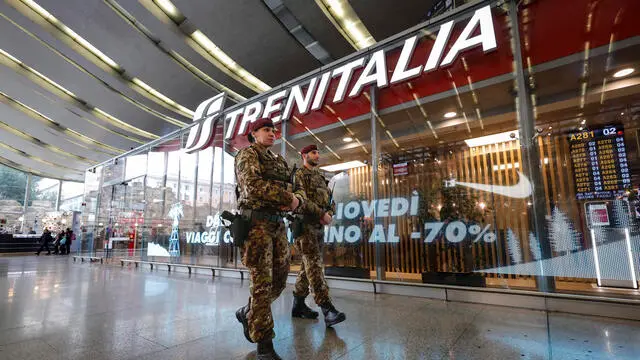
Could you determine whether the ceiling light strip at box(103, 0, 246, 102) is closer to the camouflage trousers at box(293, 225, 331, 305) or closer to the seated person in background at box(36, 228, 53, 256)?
the camouflage trousers at box(293, 225, 331, 305)

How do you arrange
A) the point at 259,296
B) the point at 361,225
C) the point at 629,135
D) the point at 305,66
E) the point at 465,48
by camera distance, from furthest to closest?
the point at 305,66, the point at 361,225, the point at 465,48, the point at 629,135, the point at 259,296

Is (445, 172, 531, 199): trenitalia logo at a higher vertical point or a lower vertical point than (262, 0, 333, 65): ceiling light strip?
lower

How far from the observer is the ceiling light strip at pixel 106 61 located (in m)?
10.2

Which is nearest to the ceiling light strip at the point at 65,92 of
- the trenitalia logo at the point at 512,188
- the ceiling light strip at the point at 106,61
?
the ceiling light strip at the point at 106,61

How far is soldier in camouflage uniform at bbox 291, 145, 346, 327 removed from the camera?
271cm

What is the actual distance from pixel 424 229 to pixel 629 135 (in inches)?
98.5

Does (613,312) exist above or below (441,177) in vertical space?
below

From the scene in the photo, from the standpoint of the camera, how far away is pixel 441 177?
456cm

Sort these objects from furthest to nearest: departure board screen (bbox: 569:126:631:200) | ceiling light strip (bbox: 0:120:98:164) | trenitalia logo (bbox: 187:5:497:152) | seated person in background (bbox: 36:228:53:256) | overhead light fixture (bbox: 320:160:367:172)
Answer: ceiling light strip (bbox: 0:120:98:164)
seated person in background (bbox: 36:228:53:256)
overhead light fixture (bbox: 320:160:367:172)
trenitalia logo (bbox: 187:5:497:152)
departure board screen (bbox: 569:126:631:200)

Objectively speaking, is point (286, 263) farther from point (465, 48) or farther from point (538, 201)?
point (465, 48)

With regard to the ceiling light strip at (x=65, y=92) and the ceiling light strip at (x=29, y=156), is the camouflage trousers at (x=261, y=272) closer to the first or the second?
the ceiling light strip at (x=65, y=92)

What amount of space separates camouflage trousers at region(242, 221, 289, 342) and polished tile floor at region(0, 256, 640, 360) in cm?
27

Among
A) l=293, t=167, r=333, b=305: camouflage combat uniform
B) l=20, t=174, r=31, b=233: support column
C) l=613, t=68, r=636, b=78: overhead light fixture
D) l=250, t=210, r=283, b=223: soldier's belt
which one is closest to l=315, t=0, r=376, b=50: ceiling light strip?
l=613, t=68, r=636, b=78: overhead light fixture

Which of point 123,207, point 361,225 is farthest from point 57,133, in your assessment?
point 361,225
